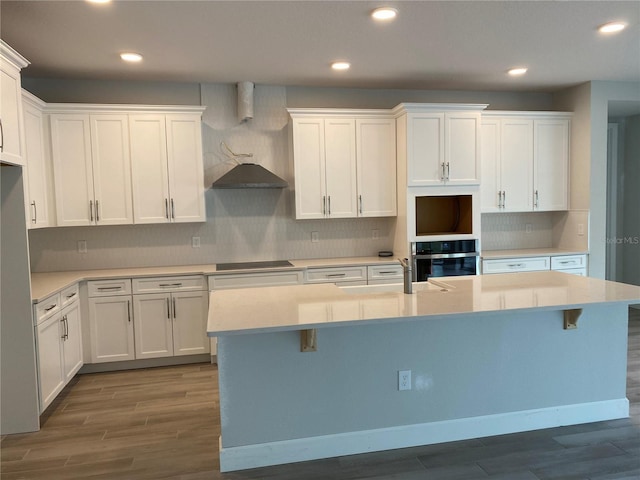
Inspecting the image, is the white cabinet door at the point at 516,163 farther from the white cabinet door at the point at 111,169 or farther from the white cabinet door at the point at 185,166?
the white cabinet door at the point at 111,169

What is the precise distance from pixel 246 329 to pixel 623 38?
3.65 m

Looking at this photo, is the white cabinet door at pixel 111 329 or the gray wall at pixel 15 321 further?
the white cabinet door at pixel 111 329

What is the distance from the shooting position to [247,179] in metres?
4.36

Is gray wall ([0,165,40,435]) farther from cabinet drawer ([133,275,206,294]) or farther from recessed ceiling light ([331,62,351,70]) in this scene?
recessed ceiling light ([331,62,351,70])

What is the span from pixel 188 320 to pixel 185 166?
1451 mm

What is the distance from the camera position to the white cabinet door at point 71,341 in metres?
3.74

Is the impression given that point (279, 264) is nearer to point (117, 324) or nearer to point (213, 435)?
point (117, 324)

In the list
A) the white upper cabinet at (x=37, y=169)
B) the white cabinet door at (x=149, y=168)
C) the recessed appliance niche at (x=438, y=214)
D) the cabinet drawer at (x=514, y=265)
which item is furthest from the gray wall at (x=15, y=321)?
the cabinet drawer at (x=514, y=265)

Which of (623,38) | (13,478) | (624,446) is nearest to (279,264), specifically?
(13,478)

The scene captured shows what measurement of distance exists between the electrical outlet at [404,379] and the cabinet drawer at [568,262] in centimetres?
303

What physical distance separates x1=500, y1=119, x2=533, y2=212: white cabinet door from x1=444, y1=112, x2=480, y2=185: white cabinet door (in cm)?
51

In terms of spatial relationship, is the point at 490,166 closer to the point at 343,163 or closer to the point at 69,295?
the point at 343,163

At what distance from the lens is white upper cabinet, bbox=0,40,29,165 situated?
2826 mm

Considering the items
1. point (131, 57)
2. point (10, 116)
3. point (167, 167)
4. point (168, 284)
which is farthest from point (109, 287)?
point (131, 57)
